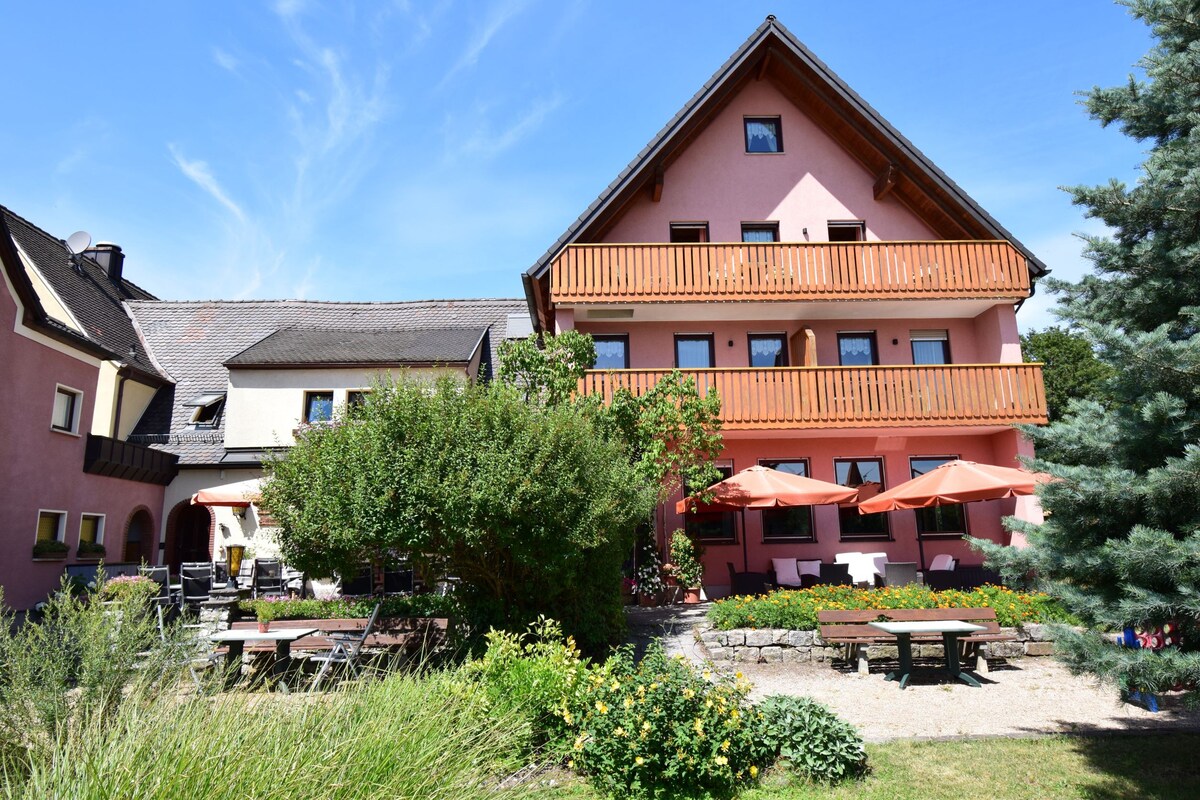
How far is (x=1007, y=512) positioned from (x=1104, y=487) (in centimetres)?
1403

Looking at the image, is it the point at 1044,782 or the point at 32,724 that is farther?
the point at 1044,782

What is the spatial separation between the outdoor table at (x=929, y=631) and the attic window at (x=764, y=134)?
13521 mm

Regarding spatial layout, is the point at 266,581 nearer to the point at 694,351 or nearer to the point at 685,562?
the point at 685,562

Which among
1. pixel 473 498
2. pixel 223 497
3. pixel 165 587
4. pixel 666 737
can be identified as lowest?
pixel 666 737

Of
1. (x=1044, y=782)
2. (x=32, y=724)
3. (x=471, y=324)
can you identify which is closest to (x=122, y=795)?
(x=32, y=724)

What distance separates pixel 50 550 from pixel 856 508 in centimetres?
1747

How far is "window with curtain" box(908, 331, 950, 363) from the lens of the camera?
19375 mm

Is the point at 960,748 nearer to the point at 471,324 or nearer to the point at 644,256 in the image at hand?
the point at 644,256

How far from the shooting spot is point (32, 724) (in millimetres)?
4473

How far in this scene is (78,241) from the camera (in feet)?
80.6

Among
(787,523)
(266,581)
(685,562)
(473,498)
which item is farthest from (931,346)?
(266,581)

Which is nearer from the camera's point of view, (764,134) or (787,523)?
(787,523)

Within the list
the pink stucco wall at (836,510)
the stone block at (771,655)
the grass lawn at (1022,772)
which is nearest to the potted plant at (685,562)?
the pink stucco wall at (836,510)

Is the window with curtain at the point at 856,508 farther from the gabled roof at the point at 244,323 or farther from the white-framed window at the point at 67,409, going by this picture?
the white-framed window at the point at 67,409
